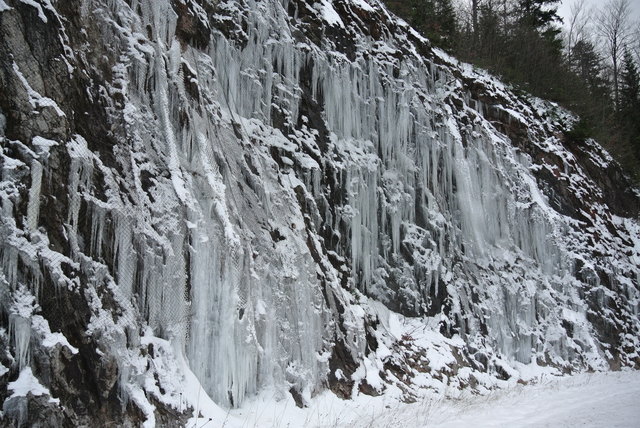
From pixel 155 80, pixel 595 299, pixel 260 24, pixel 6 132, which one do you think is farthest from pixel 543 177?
pixel 6 132

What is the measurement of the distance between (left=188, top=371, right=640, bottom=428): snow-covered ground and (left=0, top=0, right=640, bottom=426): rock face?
0.28 meters

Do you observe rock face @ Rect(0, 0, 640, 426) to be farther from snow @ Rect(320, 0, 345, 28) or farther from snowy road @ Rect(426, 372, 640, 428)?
snowy road @ Rect(426, 372, 640, 428)

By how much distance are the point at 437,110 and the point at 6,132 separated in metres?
9.89

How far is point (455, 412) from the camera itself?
7.16m

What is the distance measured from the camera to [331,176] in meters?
9.88

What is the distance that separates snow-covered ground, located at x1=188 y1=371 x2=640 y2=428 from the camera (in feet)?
19.7

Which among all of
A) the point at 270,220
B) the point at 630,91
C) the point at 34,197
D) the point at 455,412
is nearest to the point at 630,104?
the point at 630,91

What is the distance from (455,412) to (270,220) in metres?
3.84

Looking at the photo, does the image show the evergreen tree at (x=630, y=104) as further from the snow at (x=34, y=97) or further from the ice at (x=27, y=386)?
the ice at (x=27, y=386)

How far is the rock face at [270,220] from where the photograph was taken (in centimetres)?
484

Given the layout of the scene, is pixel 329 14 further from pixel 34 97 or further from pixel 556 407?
pixel 556 407

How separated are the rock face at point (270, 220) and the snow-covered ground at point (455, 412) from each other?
28cm

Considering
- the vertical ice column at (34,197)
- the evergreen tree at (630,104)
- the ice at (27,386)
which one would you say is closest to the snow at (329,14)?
the vertical ice column at (34,197)

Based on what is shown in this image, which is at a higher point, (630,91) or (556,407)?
(630,91)
